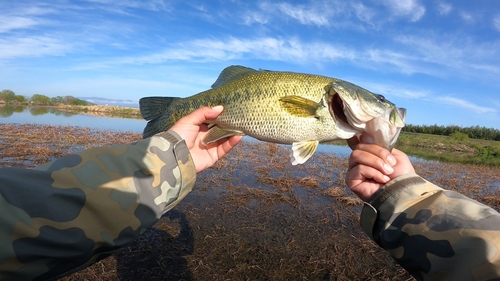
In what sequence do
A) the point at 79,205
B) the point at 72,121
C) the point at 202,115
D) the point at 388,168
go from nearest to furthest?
1. the point at 79,205
2. the point at 388,168
3. the point at 202,115
4. the point at 72,121

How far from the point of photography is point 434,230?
1.91 metres

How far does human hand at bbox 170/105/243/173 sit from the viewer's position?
3.10 metres

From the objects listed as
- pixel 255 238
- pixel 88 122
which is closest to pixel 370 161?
pixel 255 238

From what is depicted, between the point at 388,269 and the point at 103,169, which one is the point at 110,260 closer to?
the point at 103,169

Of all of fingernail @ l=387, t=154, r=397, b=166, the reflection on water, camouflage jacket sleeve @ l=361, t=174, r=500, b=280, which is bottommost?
the reflection on water

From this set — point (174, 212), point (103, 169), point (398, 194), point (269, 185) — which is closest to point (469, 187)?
point (269, 185)

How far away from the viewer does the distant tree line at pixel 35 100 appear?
8981cm

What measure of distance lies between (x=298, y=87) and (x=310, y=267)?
13.3ft

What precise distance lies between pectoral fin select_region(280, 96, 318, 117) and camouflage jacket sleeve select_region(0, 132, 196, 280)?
68.4 inches

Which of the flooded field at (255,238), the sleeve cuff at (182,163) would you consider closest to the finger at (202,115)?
the sleeve cuff at (182,163)

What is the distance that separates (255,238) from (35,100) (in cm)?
11906

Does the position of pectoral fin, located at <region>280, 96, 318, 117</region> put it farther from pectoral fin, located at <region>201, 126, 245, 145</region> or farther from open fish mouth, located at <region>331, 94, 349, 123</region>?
pectoral fin, located at <region>201, 126, 245, 145</region>

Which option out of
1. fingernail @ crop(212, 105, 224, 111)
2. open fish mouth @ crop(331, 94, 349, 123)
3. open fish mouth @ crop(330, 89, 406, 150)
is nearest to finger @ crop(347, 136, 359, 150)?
open fish mouth @ crop(330, 89, 406, 150)

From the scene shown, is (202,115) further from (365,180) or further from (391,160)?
(391,160)
